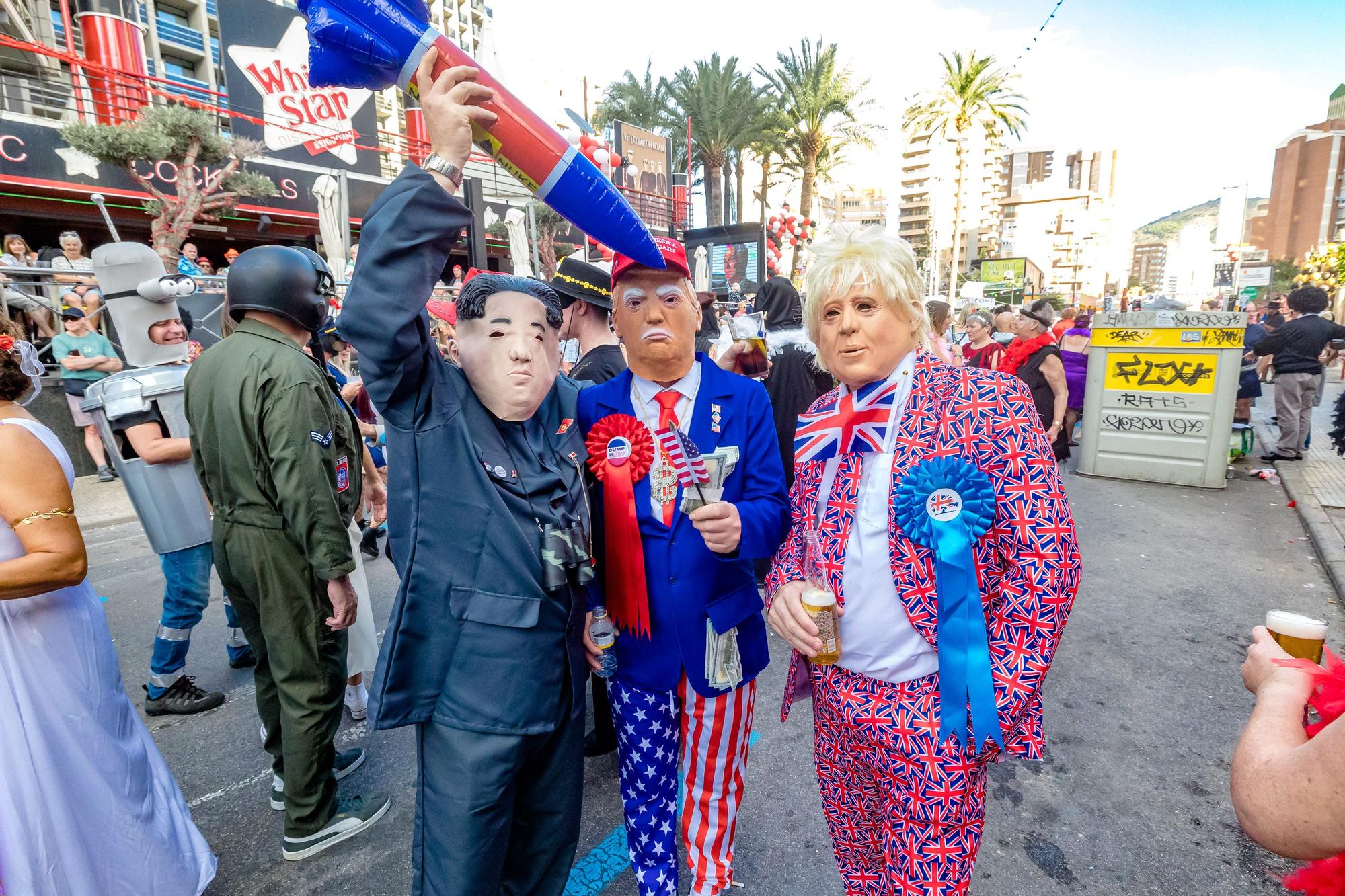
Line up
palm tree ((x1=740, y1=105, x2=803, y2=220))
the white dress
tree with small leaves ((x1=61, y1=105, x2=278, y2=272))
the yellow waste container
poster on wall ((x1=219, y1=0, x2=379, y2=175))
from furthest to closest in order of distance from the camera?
palm tree ((x1=740, y1=105, x2=803, y2=220))
poster on wall ((x1=219, y1=0, x2=379, y2=175))
tree with small leaves ((x1=61, y1=105, x2=278, y2=272))
the yellow waste container
the white dress

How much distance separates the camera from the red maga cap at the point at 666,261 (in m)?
1.84

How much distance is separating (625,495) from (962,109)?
3390 centimetres

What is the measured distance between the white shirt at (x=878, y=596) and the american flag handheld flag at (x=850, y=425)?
0.07 ft

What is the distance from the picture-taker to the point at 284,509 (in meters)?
2.11

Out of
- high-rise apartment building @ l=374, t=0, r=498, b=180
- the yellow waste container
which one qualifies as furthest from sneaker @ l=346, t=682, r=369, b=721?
high-rise apartment building @ l=374, t=0, r=498, b=180

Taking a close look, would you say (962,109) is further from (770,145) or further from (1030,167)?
(1030,167)

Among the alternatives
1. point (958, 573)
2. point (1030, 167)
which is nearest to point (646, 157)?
point (958, 573)

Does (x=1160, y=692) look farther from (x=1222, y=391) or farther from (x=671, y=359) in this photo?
(x=1222, y=391)

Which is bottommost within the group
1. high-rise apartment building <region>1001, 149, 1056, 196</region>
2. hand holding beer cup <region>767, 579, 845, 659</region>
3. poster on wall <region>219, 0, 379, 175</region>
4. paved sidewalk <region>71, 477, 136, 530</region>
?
paved sidewalk <region>71, 477, 136, 530</region>

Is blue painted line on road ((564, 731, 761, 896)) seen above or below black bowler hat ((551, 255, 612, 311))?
below

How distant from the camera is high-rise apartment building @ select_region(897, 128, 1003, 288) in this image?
285 ft

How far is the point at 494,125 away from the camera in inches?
55.1

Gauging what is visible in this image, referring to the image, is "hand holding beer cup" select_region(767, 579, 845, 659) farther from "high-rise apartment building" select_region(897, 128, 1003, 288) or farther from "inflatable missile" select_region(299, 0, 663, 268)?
"high-rise apartment building" select_region(897, 128, 1003, 288)

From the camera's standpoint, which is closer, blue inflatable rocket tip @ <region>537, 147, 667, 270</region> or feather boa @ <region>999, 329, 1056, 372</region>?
blue inflatable rocket tip @ <region>537, 147, 667, 270</region>
